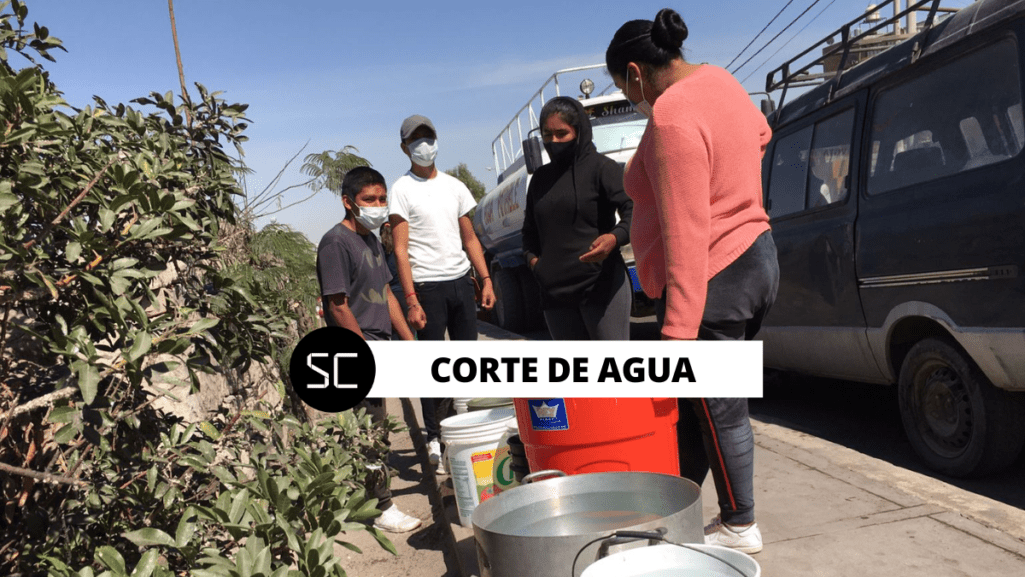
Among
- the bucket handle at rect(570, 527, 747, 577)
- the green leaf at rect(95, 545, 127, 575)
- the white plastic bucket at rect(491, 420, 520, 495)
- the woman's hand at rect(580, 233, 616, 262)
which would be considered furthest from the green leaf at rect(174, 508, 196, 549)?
the woman's hand at rect(580, 233, 616, 262)

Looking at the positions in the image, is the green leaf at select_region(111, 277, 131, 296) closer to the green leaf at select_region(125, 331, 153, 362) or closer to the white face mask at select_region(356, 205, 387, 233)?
the green leaf at select_region(125, 331, 153, 362)

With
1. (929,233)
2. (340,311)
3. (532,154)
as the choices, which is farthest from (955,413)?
(532,154)

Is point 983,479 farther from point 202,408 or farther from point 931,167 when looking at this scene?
point 202,408

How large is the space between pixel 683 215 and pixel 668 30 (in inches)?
25.3

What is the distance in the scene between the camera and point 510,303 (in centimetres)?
1295

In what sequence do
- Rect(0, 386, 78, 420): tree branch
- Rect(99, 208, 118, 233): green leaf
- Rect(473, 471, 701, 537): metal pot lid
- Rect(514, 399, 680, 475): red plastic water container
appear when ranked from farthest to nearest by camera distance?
Rect(514, 399, 680, 475): red plastic water container
Rect(473, 471, 701, 537): metal pot lid
Rect(99, 208, 118, 233): green leaf
Rect(0, 386, 78, 420): tree branch

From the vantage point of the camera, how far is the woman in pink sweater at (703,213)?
2604 mm

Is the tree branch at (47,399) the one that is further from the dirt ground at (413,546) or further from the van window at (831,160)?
the van window at (831,160)

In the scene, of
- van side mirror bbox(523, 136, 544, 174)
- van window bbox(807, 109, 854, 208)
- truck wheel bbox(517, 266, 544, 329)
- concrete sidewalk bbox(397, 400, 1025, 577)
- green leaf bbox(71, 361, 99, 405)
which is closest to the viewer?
green leaf bbox(71, 361, 99, 405)

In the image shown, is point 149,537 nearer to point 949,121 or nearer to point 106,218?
point 106,218

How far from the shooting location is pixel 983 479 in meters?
3.98

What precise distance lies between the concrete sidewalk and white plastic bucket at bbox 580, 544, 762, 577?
146 centimetres

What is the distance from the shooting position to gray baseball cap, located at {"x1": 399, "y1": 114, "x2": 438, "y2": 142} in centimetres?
468

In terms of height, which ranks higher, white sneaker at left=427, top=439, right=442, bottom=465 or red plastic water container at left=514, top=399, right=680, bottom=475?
red plastic water container at left=514, top=399, right=680, bottom=475
